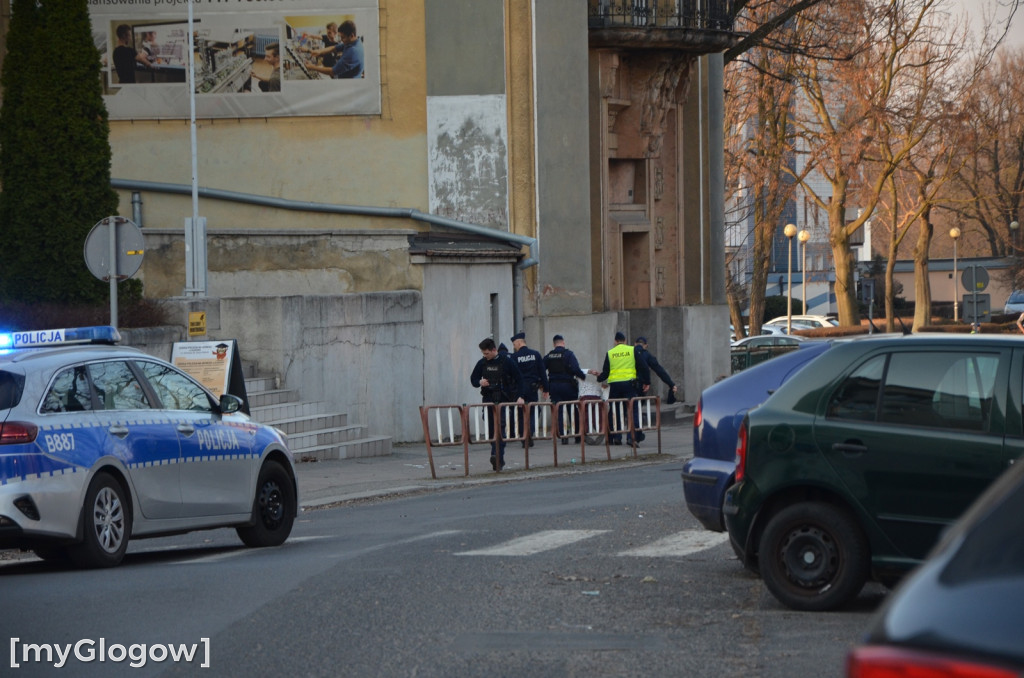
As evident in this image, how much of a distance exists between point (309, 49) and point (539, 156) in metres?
4.62

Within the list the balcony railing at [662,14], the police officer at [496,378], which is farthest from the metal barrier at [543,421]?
the balcony railing at [662,14]

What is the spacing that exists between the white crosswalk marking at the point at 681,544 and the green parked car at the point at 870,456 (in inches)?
91.6

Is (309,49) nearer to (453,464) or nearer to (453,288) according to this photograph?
(453,288)

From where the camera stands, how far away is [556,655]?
7.07m

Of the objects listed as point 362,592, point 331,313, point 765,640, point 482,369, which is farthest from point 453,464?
point 765,640

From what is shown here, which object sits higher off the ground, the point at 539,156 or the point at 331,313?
the point at 539,156

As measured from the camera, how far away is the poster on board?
1762 centimetres

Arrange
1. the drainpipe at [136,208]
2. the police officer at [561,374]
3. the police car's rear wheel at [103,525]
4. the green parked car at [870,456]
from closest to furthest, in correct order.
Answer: the green parked car at [870,456]
the police car's rear wheel at [103,525]
the police officer at [561,374]
the drainpipe at [136,208]

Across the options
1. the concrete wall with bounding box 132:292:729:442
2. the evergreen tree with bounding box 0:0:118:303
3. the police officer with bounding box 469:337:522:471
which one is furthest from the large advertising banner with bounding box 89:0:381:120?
the police officer with bounding box 469:337:522:471

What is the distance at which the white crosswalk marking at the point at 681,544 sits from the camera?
35.2ft

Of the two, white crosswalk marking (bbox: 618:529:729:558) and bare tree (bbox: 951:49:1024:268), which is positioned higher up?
bare tree (bbox: 951:49:1024:268)

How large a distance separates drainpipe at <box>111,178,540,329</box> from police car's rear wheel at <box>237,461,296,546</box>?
50.1ft

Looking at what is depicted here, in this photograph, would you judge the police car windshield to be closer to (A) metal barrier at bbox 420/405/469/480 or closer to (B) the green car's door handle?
(B) the green car's door handle

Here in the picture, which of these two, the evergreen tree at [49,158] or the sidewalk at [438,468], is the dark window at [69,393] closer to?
the sidewalk at [438,468]
